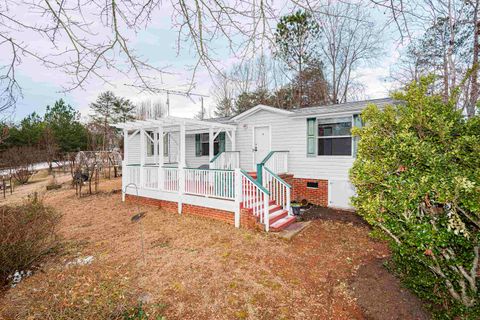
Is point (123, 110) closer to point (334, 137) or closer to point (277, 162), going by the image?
point (277, 162)

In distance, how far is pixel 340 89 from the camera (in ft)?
64.1

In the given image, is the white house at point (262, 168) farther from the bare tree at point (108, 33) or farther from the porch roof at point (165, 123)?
the bare tree at point (108, 33)

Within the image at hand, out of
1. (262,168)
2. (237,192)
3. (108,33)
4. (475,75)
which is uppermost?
(475,75)

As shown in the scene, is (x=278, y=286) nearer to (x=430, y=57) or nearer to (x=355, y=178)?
(x=355, y=178)

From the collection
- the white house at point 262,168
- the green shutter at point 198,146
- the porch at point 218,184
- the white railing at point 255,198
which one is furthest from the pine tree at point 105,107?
the white railing at point 255,198

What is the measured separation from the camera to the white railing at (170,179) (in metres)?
7.87

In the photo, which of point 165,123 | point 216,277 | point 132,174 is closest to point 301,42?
point 165,123

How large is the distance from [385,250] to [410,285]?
190 centimetres

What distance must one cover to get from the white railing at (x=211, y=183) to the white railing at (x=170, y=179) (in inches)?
20.2

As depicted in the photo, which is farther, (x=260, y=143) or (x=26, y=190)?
(x=26, y=190)

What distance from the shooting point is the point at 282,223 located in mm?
6262

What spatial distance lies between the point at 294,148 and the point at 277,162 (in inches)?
35.9

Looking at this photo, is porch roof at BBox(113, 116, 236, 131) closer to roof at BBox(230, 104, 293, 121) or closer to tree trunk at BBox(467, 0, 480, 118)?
roof at BBox(230, 104, 293, 121)

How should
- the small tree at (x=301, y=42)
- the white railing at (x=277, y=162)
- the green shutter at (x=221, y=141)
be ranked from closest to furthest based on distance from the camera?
the white railing at (x=277, y=162), the small tree at (x=301, y=42), the green shutter at (x=221, y=141)
